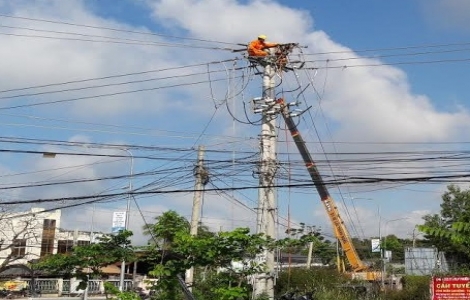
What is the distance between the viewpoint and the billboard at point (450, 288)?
23125 mm

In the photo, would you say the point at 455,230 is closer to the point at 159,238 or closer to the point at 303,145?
the point at 159,238

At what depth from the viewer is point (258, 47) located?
74.3 ft

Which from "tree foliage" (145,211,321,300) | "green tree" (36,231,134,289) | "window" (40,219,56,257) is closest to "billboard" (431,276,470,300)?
"tree foliage" (145,211,321,300)

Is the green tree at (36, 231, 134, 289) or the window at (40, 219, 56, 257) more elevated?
the window at (40, 219, 56, 257)

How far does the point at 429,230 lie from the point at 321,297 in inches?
769

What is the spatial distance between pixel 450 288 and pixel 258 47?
1046 centimetres

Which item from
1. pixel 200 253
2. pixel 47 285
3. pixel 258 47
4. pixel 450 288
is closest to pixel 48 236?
pixel 47 285

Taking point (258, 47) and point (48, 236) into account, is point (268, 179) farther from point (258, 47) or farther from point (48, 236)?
point (48, 236)

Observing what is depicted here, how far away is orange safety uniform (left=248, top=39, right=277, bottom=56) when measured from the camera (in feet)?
73.8

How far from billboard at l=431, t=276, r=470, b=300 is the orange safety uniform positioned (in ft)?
32.5

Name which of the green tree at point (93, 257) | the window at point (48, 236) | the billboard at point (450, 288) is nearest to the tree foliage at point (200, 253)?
the green tree at point (93, 257)

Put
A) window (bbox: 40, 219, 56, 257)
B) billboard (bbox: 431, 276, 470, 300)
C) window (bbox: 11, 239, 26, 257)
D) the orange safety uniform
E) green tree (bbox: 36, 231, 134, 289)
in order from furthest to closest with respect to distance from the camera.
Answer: window (bbox: 40, 219, 56, 257) < window (bbox: 11, 239, 26, 257) < billboard (bbox: 431, 276, 470, 300) < the orange safety uniform < green tree (bbox: 36, 231, 134, 289)

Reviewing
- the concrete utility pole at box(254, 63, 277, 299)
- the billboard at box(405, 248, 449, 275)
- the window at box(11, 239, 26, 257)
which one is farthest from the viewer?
the window at box(11, 239, 26, 257)

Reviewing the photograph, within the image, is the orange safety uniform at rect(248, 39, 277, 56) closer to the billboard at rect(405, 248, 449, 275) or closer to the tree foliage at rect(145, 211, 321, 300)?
the tree foliage at rect(145, 211, 321, 300)
